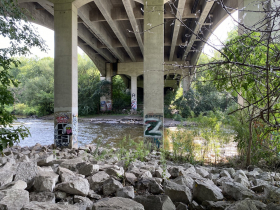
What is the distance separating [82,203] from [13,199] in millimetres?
902

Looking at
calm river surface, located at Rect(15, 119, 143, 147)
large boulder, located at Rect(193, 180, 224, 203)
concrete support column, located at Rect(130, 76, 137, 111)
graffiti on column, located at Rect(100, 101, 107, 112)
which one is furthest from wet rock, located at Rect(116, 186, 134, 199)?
graffiti on column, located at Rect(100, 101, 107, 112)

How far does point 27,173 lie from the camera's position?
12.4 feet

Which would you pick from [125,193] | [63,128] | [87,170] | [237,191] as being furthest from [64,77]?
[237,191]

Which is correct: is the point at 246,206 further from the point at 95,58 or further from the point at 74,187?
the point at 95,58

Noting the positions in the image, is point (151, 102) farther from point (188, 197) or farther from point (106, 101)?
point (106, 101)

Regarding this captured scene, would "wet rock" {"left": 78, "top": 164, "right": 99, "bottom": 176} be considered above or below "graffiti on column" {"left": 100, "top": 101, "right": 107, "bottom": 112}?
below

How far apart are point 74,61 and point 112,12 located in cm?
703

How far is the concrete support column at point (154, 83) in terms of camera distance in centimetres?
995

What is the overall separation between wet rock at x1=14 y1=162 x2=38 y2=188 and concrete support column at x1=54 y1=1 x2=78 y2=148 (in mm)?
6752

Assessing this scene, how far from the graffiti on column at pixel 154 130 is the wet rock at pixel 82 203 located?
22.0 ft

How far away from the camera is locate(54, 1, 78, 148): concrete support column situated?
10.5m

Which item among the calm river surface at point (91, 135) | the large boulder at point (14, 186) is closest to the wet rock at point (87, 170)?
the large boulder at point (14, 186)

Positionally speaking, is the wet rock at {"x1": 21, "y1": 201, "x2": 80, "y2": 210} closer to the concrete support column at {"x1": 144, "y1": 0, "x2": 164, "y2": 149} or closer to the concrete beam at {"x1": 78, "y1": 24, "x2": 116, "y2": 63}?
the concrete support column at {"x1": 144, "y1": 0, "x2": 164, "y2": 149}

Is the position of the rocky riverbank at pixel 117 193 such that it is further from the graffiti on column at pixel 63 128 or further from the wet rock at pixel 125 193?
the graffiti on column at pixel 63 128
